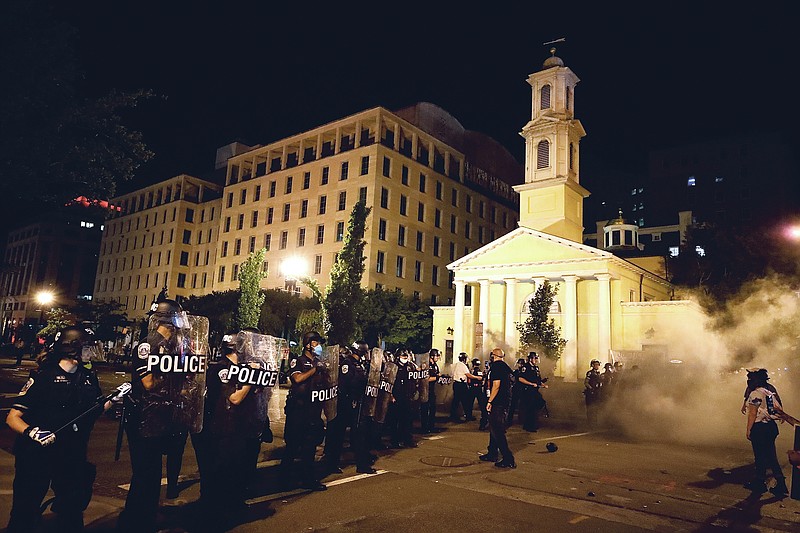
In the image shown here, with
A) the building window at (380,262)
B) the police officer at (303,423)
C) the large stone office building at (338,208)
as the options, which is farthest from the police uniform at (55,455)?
the building window at (380,262)

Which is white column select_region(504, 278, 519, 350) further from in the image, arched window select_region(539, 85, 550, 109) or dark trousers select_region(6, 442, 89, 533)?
dark trousers select_region(6, 442, 89, 533)

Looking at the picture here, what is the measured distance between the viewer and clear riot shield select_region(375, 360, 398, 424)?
30.6 feet

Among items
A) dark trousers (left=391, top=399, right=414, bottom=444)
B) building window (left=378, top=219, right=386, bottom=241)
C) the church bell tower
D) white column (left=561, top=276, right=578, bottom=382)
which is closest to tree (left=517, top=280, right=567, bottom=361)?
white column (left=561, top=276, right=578, bottom=382)

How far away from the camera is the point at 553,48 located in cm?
4247

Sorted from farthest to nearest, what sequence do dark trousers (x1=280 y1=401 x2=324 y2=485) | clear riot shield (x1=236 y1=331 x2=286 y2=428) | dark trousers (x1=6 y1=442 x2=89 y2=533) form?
dark trousers (x1=280 y1=401 x2=324 y2=485) < clear riot shield (x1=236 y1=331 x2=286 y2=428) < dark trousers (x1=6 y1=442 x2=89 y2=533)

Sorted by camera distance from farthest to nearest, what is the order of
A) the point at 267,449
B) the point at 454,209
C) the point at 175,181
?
the point at 175,181, the point at 454,209, the point at 267,449

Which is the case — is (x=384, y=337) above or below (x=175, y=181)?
below

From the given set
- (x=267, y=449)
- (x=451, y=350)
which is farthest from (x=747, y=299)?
(x=267, y=449)

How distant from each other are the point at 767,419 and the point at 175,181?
243 feet

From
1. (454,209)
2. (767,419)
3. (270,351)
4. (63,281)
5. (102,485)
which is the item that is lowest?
(102,485)

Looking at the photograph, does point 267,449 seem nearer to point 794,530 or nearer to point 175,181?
point 794,530

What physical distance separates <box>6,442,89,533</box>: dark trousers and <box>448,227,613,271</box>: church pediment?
33.4 metres

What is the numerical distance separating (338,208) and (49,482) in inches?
1873

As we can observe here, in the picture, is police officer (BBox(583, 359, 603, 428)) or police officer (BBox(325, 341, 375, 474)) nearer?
police officer (BBox(325, 341, 375, 474))
